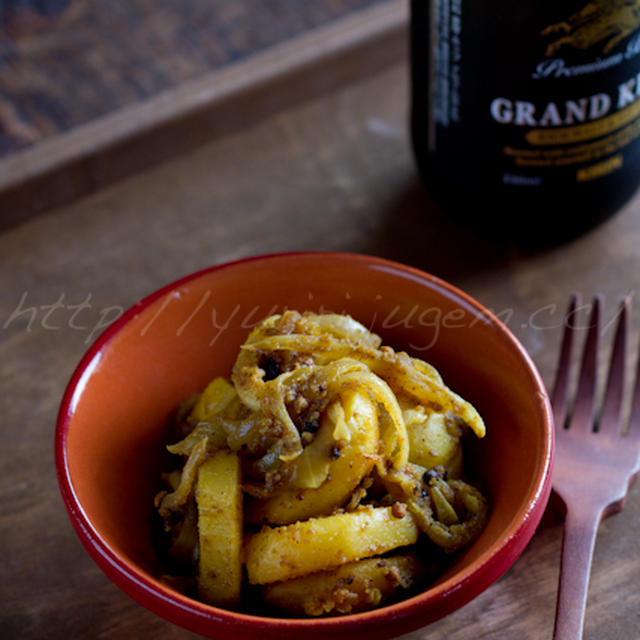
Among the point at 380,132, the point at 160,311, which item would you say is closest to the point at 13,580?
the point at 160,311

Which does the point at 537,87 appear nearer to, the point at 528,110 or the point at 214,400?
the point at 528,110

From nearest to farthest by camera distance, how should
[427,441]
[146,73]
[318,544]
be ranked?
[318,544]
[427,441]
[146,73]

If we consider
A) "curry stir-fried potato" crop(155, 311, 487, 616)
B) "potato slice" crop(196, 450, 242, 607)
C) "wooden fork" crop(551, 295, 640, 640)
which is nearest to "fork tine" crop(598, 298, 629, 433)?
"wooden fork" crop(551, 295, 640, 640)

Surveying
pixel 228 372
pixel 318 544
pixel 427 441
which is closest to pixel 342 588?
pixel 318 544

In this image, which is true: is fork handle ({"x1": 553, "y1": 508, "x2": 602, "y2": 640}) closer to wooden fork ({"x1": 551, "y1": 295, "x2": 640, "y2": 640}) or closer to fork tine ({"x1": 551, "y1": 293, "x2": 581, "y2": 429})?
wooden fork ({"x1": 551, "y1": 295, "x2": 640, "y2": 640})

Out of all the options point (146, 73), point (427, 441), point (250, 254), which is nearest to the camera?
point (427, 441)

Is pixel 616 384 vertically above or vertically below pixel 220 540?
below

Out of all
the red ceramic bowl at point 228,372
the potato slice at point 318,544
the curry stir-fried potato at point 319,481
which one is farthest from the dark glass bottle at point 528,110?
the potato slice at point 318,544
